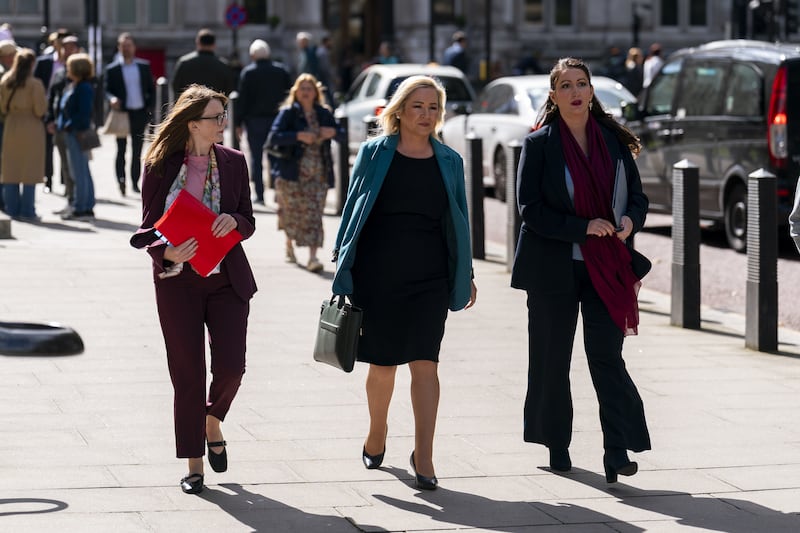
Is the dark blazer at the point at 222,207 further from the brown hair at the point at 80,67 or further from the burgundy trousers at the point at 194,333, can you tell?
the brown hair at the point at 80,67

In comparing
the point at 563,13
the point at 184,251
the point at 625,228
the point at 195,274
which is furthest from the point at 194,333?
the point at 563,13

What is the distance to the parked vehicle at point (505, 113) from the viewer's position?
19250 mm

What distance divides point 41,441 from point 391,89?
16617mm

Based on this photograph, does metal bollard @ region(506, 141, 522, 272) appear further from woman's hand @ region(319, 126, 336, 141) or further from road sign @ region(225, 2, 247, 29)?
road sign @ region(225, 2, 247, 29)

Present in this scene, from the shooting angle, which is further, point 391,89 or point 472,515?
point 391,89

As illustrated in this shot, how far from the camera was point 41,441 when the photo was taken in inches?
282

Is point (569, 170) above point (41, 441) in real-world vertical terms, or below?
above

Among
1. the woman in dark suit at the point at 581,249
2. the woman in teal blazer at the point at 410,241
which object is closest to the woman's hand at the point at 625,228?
the woman in dark suit at the point at 581,249

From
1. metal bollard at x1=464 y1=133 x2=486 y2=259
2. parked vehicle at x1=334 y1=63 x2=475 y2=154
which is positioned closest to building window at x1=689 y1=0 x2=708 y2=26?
parked vehicle at x1=334 y1=63 x2=475 y2=154

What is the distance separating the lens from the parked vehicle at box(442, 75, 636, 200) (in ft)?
63.2

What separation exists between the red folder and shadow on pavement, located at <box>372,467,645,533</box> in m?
→ 1.08

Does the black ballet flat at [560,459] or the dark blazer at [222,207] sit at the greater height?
the dark blazer at [222,207]

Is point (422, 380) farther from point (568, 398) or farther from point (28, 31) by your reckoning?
point (28, 31)

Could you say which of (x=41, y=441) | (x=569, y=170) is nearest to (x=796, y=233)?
(x=569, y=170)
